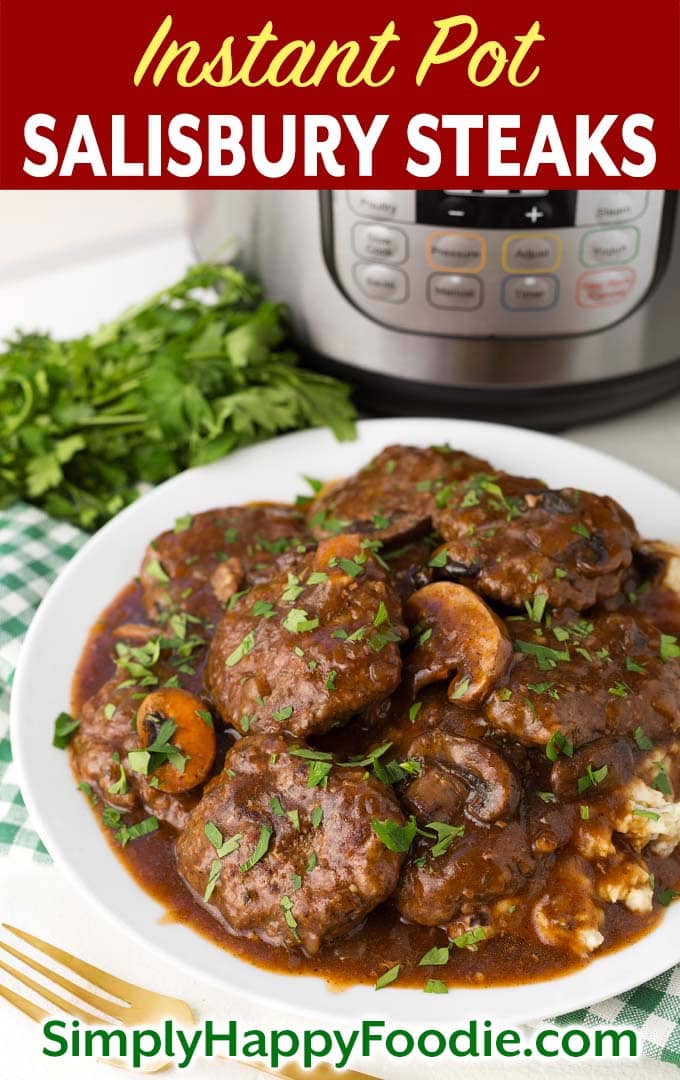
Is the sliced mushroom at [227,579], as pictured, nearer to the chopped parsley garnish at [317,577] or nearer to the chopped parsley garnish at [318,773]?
the chopped parsley garnish at [317,577]

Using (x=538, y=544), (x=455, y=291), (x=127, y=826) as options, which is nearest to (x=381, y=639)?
(x=538, y=544)

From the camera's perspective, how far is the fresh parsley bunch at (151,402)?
146 inches

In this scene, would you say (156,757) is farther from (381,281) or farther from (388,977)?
(381,281)

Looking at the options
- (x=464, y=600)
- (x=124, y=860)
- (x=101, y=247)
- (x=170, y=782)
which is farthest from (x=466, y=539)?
(x=101, y=247)

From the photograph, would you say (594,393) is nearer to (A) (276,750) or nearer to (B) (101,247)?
(A) (276,750)

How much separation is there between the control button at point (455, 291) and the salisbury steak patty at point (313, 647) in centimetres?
112

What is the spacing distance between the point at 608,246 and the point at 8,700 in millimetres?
2182

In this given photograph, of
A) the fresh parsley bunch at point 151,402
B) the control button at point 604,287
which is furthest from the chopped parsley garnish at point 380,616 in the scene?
the control button at point 604,287

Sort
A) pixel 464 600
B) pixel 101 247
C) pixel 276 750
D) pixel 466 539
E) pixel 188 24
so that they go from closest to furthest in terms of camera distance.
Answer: pixel 276 750, pixel 464 600, pixel 466 539, pixel 188 24, pixel 101 247

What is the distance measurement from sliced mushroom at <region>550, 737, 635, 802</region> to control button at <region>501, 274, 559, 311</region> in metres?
1.55

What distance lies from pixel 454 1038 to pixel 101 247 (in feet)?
13.7

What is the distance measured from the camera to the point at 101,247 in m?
5.46

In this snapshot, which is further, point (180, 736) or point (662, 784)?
point (180, 736)

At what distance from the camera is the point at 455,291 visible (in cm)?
352
